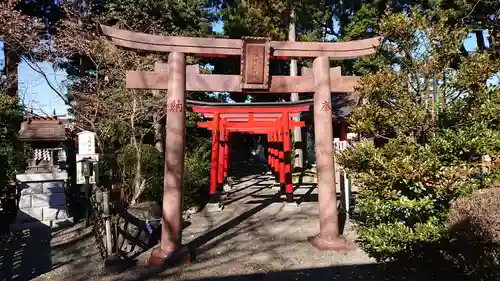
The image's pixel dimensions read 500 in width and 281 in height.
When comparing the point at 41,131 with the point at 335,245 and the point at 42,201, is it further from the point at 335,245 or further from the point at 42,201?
the point at 335,245

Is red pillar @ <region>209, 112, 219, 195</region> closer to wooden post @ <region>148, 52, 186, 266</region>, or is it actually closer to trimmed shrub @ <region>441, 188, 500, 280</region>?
wooden post @ <region>148, 52, 186, 266</region>

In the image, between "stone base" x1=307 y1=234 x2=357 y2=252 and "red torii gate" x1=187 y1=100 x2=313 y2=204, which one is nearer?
"stone base" x1=307 y1=234 x2=357 y2=252

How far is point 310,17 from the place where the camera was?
58.7 feet

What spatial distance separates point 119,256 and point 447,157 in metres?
4.78

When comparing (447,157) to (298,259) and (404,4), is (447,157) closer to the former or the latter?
(298,259)

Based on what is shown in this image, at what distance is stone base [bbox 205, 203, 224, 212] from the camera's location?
30.1 ft

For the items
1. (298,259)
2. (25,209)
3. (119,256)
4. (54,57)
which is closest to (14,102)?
(54,57)

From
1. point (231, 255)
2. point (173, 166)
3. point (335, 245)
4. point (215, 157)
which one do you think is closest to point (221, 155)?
point (215, 157)

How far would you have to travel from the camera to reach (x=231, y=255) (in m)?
5.56

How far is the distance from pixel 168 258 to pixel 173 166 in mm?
1326

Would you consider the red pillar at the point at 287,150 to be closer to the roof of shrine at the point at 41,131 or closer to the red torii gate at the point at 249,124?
the red torii gate at the point at 249,124

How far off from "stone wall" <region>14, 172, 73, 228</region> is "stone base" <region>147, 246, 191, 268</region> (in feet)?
14.3

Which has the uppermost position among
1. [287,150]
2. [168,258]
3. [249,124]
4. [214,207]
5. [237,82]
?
[237,82]

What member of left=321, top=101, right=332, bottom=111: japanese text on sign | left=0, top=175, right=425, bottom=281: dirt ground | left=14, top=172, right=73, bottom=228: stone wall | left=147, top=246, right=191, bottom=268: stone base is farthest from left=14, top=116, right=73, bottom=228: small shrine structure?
left=321, top=101, right=332, bottom=111: japanese text on sign
